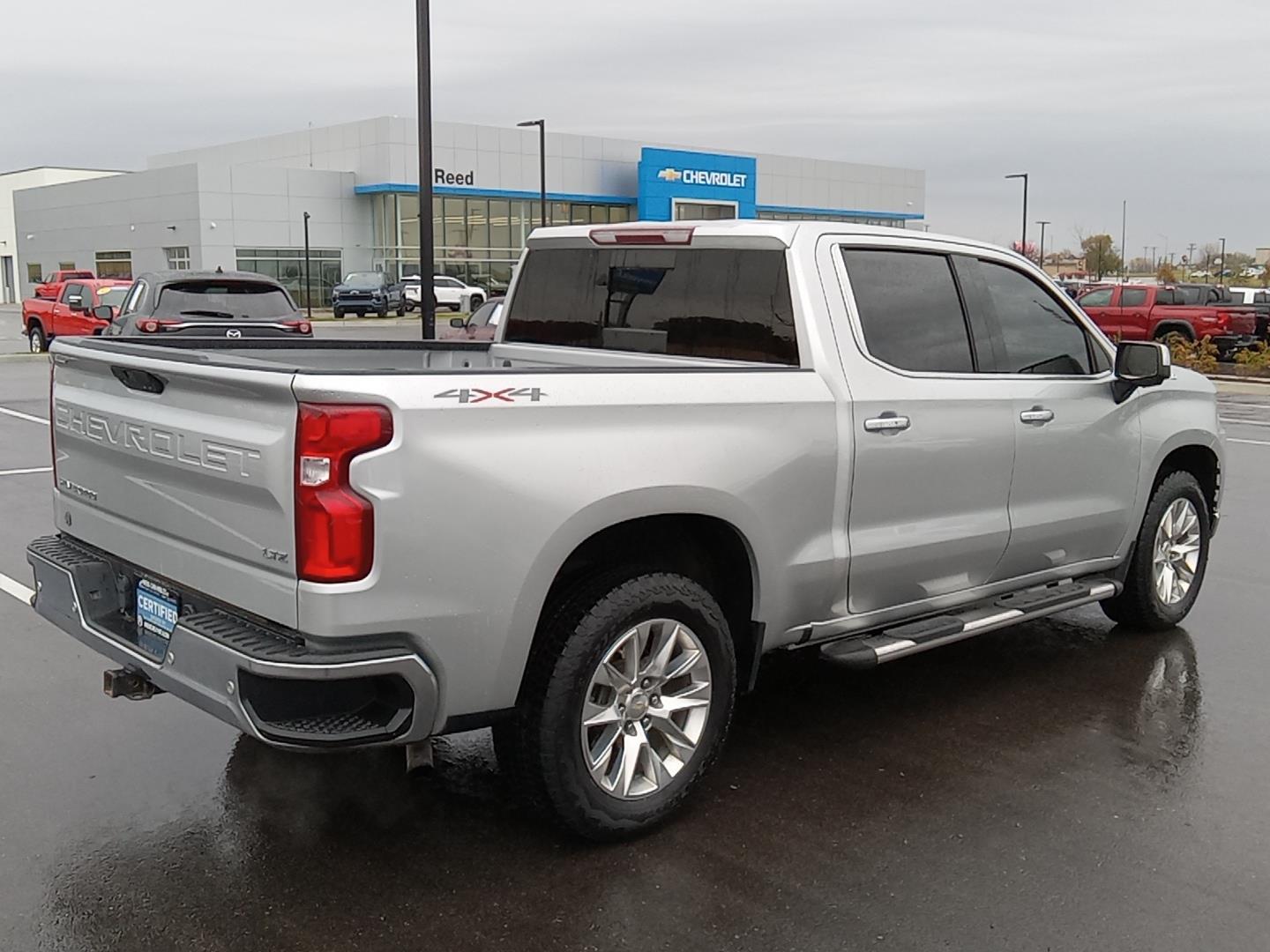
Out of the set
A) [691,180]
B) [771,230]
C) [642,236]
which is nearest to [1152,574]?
[771,230]

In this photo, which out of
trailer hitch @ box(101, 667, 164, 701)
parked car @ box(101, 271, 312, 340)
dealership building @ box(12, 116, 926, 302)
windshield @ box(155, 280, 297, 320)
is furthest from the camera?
dealership building @ box(12, 116, 926, 302)

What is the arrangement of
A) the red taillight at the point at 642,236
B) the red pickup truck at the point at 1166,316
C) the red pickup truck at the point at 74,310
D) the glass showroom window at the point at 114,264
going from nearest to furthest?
1. the red taillight at the point at 642,236
2. the red pickup truck at the point at 1166,316
3. the red pickup truck at the point at 74,310
4. the glass showroom window at the point at 114,264

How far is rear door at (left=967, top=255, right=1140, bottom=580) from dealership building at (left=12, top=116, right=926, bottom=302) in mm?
47820

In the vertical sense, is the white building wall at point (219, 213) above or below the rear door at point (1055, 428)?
above

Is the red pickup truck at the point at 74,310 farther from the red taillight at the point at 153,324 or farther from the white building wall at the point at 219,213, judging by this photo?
the white building wall at the point at 219,213

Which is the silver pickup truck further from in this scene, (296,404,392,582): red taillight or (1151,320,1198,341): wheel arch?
(1151,320,1198,341): wheel arch

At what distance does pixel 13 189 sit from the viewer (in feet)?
272

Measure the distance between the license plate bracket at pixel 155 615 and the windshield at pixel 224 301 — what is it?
1287cm

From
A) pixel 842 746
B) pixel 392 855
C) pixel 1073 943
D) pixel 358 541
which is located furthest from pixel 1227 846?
pixel 358 541

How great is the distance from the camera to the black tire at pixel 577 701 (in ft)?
12.7

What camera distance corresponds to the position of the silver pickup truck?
345cm

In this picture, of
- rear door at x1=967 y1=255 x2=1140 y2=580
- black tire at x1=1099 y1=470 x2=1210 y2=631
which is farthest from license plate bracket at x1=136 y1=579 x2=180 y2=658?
black tire at x1=1099 y1=470 x2=1210 y2=631

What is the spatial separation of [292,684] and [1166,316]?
26.5 m

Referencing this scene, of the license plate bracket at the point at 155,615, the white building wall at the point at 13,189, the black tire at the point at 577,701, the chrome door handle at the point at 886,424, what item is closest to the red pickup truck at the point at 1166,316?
the chrome door handle at the point at 886,424
